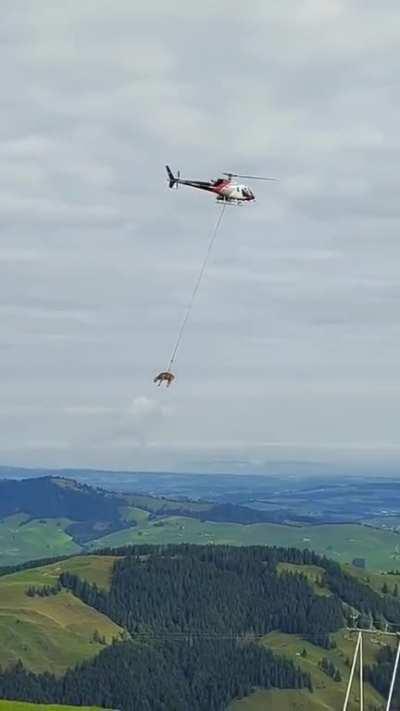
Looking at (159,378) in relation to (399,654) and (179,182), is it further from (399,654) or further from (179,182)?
(399,654)

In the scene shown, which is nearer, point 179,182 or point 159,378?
point 159,378

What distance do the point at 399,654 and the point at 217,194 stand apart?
1662 inches

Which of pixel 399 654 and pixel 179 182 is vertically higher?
pixel 179 182

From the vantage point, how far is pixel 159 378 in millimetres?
67062

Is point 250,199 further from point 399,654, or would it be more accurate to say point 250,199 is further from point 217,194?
point 399,654

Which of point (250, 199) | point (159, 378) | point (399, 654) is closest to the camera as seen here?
point (159, 378)

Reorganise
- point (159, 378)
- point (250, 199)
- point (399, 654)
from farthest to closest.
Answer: point (399, 654), point (250, 199), point (159, 378)

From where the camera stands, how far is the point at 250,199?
79812 mm

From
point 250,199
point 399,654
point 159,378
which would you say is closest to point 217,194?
point 250,199

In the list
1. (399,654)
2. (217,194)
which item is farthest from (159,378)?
(399,654)

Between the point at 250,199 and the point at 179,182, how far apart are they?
18.1ft

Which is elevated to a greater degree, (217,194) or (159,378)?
(217,194)

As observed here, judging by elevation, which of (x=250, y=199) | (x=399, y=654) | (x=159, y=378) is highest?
(x=250, y=199)

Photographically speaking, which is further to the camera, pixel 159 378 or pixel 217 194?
pixel 217 194
